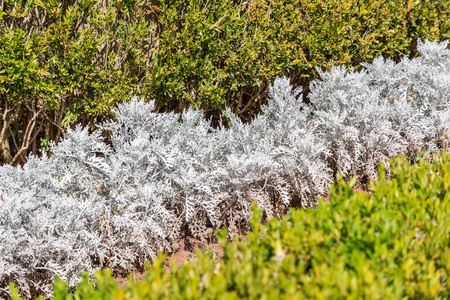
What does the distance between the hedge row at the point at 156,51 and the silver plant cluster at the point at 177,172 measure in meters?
0.67

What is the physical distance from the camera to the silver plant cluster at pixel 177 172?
116 inches

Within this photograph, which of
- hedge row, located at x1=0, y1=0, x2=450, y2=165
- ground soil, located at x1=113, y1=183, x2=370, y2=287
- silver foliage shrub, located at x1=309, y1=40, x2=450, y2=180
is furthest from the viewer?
silver foliage shrub, located at x1=309, y1=40, x2=450, y2=180

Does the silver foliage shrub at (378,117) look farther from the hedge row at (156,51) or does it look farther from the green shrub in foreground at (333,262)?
the green shrub in foreground at (333,262)

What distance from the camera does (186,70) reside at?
15.1 feet

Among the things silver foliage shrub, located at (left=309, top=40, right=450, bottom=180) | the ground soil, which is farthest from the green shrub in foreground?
silver foliage shrub, located at (left=309, top=40, right=450, bottom=180)

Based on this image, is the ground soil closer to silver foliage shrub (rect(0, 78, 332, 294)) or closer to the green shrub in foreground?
silver foliage shrub (rect(0, 78, 332, 294))

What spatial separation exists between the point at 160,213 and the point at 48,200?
0.95 m

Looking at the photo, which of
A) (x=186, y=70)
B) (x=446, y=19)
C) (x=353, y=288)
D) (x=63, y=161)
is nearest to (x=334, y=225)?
(x=353, y=288)

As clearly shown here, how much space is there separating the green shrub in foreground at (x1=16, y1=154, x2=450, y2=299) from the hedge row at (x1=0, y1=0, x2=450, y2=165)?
2598mm

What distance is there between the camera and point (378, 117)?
454cm

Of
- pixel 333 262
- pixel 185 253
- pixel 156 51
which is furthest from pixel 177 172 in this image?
pixel 333 262

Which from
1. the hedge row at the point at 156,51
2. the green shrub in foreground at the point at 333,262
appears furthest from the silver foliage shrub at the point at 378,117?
the green shrub in foreground at the point at 333,262

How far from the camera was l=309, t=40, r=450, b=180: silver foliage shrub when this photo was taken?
4469 millimetres

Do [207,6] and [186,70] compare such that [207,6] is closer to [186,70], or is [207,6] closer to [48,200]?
[186,70]
